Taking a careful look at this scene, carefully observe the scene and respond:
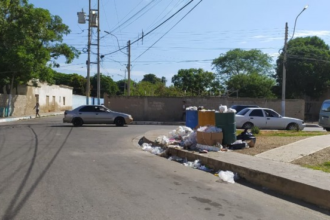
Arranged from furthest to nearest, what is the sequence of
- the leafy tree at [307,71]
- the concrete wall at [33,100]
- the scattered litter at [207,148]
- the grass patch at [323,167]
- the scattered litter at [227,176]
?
1. the leafy tree at [307,71]
2. the concrete wall at [33,100]
3. the scattered litter at [207,148]
4. the grass patch at [323,167]
5. the scattered litter at [227,176]

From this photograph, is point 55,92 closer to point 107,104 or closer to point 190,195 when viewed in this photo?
point 107,104

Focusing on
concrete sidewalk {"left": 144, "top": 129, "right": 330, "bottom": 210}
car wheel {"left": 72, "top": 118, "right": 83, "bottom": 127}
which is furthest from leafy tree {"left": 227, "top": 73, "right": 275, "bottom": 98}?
concrete sidewalk {"left": 144, "top": 129, "right": 330, "bottom": 210}

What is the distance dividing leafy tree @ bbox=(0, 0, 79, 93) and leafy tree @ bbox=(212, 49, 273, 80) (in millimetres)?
45872

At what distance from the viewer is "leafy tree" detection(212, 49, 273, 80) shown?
7512 cm

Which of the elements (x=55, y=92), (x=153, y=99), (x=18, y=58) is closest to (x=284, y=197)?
(x=153, y=99)

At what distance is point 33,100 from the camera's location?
4372 cm

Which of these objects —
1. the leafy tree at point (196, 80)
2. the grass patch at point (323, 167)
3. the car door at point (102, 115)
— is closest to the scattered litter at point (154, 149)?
the grass patch at point (323, 167)

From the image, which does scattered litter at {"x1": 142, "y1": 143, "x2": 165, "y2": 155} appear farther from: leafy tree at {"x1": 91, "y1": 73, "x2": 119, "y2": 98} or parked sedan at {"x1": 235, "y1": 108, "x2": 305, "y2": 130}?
leafy tree at {"x1": 91, "y1": 73, "x2": 119, "y2": 98}

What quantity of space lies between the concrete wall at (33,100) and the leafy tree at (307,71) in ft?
101

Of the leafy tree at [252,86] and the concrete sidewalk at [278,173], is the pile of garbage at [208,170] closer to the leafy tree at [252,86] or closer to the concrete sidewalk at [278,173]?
the concrete sidewalk at [278,173]

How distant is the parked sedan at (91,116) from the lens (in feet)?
78.5

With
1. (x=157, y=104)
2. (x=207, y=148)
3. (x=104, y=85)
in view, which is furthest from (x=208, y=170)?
(x=104, y=85)

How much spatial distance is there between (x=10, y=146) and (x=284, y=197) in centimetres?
1034

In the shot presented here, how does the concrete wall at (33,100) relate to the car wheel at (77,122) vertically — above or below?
above
